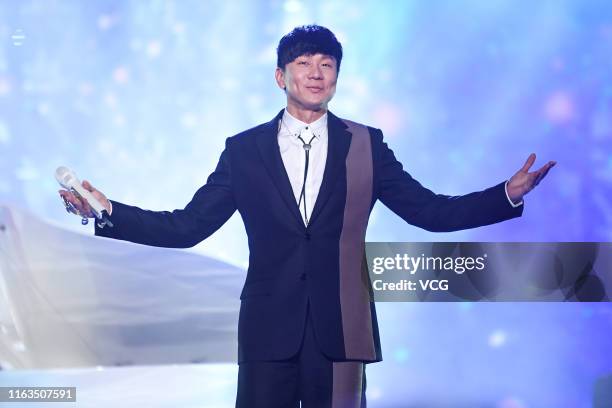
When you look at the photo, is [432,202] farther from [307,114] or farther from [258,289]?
[258,289]

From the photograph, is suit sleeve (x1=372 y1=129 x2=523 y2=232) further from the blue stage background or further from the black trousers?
the black trousers

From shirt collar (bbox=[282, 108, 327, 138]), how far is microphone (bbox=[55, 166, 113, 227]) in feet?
2.23

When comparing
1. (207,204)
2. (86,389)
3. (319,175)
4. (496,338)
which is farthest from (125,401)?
(496,338)

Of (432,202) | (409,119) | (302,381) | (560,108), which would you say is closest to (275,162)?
(432,202)

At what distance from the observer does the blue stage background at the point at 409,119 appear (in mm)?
3018

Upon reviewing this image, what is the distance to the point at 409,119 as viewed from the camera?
10.0 feet

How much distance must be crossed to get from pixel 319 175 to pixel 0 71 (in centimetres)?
158

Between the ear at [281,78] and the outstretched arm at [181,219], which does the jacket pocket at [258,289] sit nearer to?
the outstretched arm at [181,219]

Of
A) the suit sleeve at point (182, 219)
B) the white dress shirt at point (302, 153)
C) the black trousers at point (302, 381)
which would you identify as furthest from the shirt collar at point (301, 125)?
the black trousers at point (302, 381)

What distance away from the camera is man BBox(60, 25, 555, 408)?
232 cm

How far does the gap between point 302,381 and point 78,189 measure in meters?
0.90

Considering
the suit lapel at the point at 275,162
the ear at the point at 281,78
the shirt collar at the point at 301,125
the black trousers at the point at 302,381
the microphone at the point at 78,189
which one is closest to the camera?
the microphone at the point at 78,189

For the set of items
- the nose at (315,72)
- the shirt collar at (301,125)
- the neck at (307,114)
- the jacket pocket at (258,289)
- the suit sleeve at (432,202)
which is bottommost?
the jacket pocket at (258,289)

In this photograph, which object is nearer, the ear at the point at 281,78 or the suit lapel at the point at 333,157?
the suit lapel at the point at 333,157
